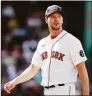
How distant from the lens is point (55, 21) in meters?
3.54

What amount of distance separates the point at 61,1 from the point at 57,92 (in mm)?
4416

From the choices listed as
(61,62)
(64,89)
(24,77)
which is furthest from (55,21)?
(24,77)

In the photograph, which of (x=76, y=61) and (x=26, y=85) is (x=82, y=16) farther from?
(x=76, y=61)

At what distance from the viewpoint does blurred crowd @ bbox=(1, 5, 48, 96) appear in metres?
6.77

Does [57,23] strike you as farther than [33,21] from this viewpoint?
No

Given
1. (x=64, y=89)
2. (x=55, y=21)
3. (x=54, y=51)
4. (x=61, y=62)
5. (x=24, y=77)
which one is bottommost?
(x=64, y=89)

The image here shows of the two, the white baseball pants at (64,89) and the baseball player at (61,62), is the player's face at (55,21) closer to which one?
the baseball player at (61,62)

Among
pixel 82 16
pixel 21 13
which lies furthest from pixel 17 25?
pixel 82 16

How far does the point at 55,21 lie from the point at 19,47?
12.3ft

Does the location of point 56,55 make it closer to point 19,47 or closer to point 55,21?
point 55,21

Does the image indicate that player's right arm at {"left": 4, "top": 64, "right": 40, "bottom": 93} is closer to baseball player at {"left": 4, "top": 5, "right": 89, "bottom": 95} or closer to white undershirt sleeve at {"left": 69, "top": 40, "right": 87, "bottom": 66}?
baseball player at {"left": 4, "top": 5, "right": 89, "bottom": 95}

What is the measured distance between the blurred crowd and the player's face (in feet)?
10.4

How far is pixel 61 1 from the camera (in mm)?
7773

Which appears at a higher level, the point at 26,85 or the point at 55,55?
the point at 55,55
